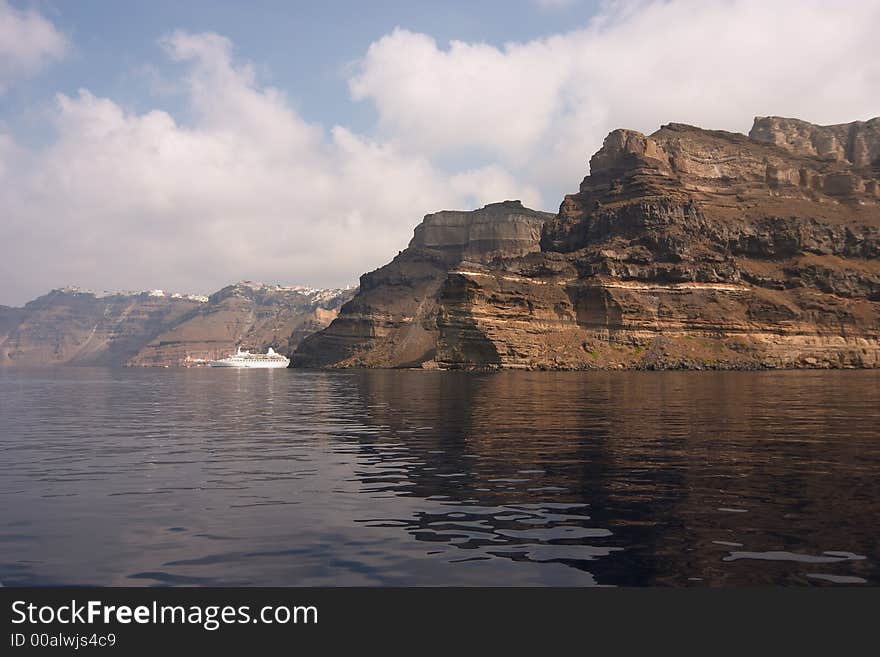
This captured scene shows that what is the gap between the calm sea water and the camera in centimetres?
1412

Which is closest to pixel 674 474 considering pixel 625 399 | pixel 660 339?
pixel 625 399

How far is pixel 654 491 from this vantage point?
2197cm

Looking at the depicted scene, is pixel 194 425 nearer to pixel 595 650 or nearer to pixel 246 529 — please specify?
pixel 246 529

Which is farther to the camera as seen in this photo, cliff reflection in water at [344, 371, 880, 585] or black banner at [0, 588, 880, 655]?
cliff reflection in water at [344, 371, 880, 585]

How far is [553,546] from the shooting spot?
15.8 m

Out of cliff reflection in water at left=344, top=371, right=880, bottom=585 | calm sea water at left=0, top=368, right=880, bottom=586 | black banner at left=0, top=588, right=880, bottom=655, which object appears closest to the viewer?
black banner at left=0, top=588, right=880, bottom=655

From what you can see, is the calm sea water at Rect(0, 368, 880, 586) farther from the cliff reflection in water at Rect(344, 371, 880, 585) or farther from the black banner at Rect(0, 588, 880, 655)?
the black banner at Rect(0, 588, 880, 655)

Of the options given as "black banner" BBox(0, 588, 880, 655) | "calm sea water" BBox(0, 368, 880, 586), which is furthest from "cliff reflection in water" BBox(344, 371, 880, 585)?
"black banner" BBox(0, 588, 880, 655)

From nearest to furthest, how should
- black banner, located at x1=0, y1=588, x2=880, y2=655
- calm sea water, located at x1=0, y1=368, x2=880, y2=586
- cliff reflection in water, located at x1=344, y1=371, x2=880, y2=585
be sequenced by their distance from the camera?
black banner, located at x1=0, y1=588, x2=880, y2=655 → calm sea water, located at x1=0, y1=368, x2=880, y2=586 → cliff reflection in water, located at x1=344, y1=371, x2=880, y2=585

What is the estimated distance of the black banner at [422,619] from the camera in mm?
11031

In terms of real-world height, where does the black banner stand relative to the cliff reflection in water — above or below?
below

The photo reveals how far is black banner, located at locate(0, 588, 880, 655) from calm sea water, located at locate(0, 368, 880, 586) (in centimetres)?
74

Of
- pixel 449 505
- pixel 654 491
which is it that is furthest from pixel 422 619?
pixel 654 491

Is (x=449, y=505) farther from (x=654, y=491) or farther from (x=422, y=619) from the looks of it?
(x=422, y=619)
